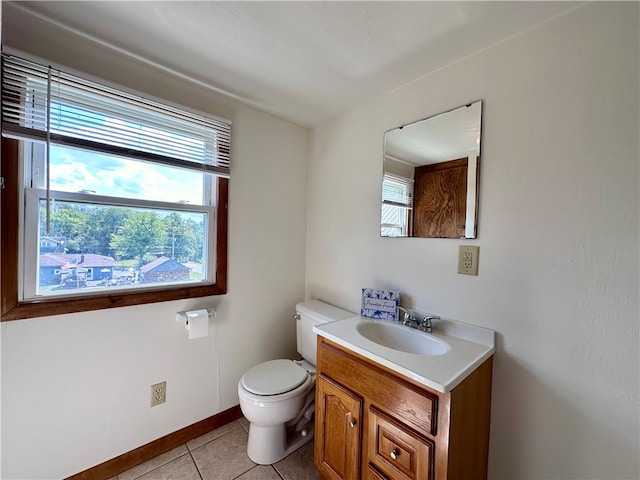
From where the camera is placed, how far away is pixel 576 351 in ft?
3.15

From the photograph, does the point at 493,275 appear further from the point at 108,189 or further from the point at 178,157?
the point at 108,189

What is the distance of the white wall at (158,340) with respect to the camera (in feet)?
3.76

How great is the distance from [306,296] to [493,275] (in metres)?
1.34

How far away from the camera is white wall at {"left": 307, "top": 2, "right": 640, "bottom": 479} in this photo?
88 cm

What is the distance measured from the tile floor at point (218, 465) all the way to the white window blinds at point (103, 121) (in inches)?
64.2

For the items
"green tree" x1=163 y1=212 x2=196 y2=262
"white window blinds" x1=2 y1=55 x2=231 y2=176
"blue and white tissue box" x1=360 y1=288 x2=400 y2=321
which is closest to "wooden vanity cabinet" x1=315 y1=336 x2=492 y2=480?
"blue and white tissue box" x1=360 y1=288 x2=400 y2=321

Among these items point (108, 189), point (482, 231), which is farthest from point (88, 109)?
point (482, 231)

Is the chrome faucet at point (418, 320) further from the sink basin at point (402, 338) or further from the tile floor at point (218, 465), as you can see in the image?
the tile floor at point (218, 465)

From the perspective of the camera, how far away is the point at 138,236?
139cm

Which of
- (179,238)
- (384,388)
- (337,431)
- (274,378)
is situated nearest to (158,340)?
(179,238)

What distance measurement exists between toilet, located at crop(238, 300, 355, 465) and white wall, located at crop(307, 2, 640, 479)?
0.83 metres

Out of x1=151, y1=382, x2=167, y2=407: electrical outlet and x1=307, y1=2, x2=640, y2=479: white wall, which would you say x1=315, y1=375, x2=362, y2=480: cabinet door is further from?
x1=151, y1=382, x2=167, y2=407: electrical outlet

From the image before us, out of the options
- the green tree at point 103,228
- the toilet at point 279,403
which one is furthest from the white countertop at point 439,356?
the green tree at point 103,228

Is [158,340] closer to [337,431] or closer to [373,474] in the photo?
[337,431]
